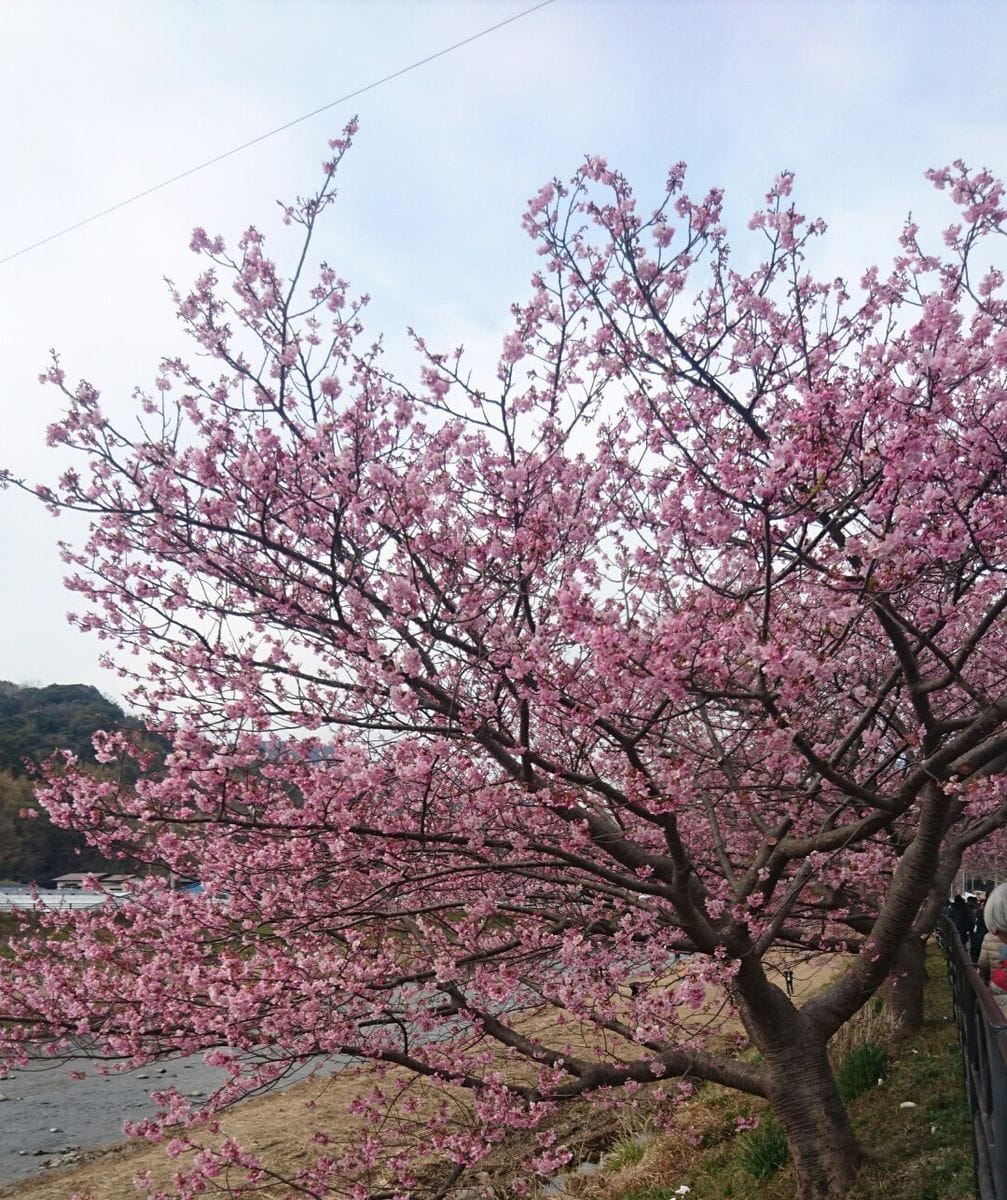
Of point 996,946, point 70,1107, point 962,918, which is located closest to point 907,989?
point 962,918

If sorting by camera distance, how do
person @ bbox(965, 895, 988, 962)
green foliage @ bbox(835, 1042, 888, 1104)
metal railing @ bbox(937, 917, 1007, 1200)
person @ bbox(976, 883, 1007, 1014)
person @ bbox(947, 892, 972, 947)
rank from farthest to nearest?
person @ bbox(947, 892, 972, 947)
person @ bbox(965, 895, 988, 962)
green foliage @ bbox(835, 1042, 888, 1104)
person @ bbox(976, 883, 1007, 1014)
metal railing @ bbox(937, 917, 1007, 1200)

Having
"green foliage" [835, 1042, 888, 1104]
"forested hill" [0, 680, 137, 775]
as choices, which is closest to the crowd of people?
"green foliage" [835, 1042, 888, 1104]

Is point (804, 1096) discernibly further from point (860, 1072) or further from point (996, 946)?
point (860, 1072)

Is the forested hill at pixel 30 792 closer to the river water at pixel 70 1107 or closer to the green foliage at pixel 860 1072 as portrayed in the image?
the river water at pixel 70 1107

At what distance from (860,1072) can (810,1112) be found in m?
2.19

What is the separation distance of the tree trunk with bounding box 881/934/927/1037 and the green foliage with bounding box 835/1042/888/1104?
1329 mm

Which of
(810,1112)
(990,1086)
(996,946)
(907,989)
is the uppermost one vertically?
(996,946)

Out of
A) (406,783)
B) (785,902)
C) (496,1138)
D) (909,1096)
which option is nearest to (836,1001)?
(785,902)

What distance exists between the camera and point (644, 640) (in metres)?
3.89

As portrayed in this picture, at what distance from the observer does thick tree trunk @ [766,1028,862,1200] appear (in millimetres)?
5203

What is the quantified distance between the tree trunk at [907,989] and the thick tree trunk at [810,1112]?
388 centimetres

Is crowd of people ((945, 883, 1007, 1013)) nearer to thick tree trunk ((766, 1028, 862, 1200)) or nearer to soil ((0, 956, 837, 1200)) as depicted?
thick tree trunk ((766, 1028, 862, 1200))

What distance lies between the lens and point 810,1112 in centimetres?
524

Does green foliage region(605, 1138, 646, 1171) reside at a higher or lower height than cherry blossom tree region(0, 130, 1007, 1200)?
lower
